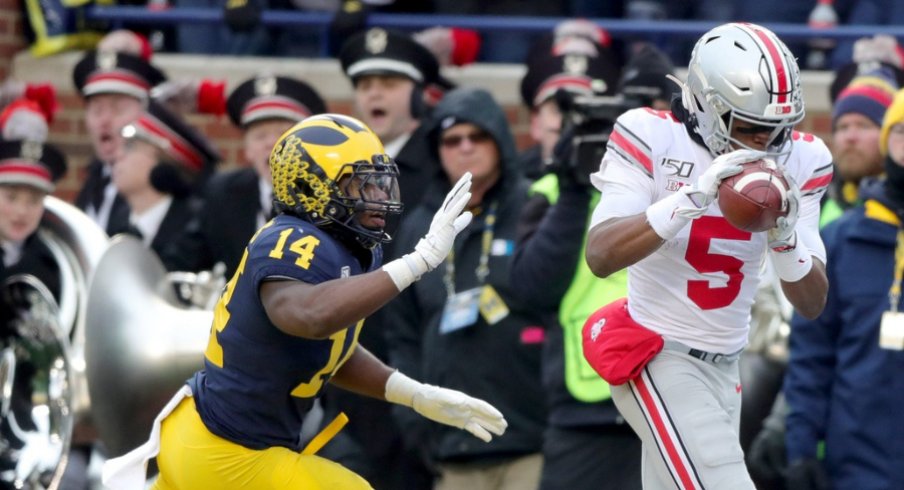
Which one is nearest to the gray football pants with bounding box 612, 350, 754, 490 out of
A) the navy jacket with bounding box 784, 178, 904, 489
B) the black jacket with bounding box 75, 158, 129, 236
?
the navy jacket with bounding box 784, 178, 904, 489

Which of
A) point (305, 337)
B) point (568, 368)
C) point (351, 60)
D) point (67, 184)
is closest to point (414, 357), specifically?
point (568, 368)

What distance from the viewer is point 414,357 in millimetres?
7809

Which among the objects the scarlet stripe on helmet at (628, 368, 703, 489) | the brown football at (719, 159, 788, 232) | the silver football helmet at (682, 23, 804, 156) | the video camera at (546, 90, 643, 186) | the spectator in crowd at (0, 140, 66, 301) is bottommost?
the spectator in crowd at (0, 140, 66, 301)

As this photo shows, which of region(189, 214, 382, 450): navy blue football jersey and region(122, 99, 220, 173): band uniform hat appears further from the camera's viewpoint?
region(122, 99, 220, 173): band uniform hat

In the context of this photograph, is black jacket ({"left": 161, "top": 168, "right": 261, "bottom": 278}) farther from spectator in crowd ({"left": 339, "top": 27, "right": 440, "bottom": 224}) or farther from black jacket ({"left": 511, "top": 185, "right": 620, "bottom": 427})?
black jacket ({"left": 511, "top": 185, "right": 620, "bottom": 427})

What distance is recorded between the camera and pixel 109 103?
9812 millimetres

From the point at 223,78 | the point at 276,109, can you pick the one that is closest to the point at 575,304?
the point at 276,109

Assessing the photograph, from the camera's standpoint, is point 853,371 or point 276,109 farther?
point 276,109

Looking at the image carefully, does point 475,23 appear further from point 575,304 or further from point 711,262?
point 711,262

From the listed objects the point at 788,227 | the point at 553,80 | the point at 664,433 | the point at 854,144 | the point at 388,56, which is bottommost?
the point at 388,56

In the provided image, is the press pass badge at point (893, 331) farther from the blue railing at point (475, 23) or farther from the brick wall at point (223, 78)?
the brick wall at point (223, 78)

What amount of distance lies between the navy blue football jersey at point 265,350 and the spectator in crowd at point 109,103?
396 cm

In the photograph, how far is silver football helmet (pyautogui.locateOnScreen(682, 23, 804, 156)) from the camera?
5.32 meters

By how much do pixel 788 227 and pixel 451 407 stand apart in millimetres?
1193
